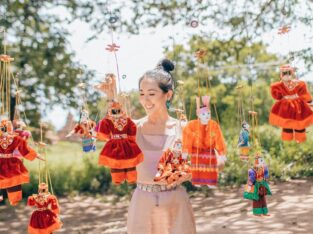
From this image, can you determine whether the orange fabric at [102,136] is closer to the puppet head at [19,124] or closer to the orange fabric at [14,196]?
the orange fabric at [14,196]

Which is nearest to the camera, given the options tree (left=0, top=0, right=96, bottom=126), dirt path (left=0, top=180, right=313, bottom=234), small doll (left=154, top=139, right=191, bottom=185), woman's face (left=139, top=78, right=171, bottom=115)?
small doll (left=154, top=139, right=191, bottom=185)

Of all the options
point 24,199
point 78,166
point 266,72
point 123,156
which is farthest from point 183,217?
point 266,72

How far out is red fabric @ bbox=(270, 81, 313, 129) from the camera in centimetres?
299

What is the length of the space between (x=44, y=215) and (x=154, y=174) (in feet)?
3.27

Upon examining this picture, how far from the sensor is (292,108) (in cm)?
300

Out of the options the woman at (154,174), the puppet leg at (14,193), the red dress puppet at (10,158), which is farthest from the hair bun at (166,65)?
the puppet leg at (14,193)

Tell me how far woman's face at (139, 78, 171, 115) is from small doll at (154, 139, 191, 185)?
276 mm

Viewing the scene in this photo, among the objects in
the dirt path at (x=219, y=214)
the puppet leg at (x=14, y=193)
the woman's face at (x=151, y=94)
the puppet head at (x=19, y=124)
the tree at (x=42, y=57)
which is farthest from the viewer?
the tree at (x=42, y=57)

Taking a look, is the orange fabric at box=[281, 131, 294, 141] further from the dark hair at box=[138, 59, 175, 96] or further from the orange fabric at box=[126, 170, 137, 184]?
the orange fabric at box=[126, 170, 137, 184]

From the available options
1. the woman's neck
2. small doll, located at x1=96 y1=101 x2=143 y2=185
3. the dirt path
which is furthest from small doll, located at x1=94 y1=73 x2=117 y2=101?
the dirt path

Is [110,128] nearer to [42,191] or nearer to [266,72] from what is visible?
[42,191]

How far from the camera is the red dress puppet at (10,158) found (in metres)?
3.15

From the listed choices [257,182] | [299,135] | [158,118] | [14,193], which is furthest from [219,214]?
[14,193]

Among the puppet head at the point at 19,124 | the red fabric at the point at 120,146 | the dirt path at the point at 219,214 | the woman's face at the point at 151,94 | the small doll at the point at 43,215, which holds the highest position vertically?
the woman's face at the point at 151,94
